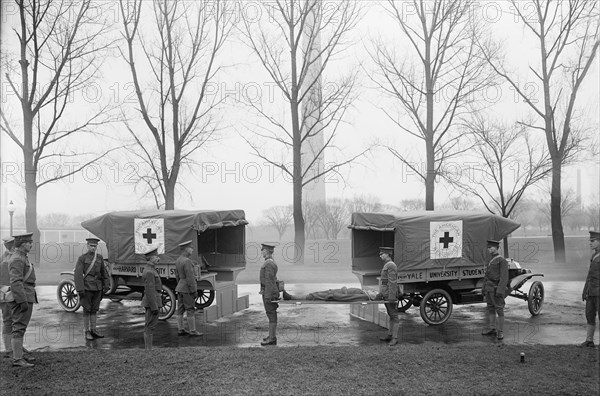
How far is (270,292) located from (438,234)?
3.80 meters

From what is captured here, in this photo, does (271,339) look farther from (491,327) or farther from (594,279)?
(594,279)

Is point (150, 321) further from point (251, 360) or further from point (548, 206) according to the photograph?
point (548, 206)

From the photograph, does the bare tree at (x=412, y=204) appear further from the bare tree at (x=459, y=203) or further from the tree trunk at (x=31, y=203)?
the tree trunk at (x=31, y=203)

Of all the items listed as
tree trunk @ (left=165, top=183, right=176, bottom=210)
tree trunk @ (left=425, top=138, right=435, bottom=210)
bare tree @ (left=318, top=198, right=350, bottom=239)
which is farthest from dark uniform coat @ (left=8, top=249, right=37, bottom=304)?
bare tree @ (left=318, top=198, right=350, bottom=239)

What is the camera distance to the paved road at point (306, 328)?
923 cm

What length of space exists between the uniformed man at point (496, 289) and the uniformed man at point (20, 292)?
7762 mm

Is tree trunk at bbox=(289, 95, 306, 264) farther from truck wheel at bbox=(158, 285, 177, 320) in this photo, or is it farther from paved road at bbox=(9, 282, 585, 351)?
truck wheel at bbox=(158, 285, 177, 320)

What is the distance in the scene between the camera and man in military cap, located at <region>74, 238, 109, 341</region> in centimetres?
960

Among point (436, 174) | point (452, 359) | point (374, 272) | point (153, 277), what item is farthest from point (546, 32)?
point (153, 277)

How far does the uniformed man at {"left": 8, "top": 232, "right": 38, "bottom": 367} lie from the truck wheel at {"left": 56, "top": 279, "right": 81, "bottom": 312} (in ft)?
14.9

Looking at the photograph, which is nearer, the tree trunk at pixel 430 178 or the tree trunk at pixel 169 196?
the tree trunk at pixel 430 178

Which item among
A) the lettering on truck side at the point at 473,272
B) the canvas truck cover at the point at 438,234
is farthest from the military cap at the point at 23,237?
the lettering on truck side at the point at 473,272

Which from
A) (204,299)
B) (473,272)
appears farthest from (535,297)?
(204,299)

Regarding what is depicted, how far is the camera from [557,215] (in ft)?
61.0
